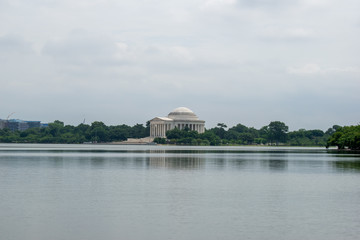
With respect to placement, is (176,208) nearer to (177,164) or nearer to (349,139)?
(177,164)

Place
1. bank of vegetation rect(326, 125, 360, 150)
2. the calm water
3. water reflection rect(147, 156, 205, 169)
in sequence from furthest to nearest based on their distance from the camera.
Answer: bank of vegetation rect(326, 125, 360, 150) < water reflection rect(147, 156, 205, 169) < the calm water

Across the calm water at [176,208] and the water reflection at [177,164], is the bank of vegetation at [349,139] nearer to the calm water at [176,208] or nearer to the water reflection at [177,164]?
the water reflection at [177,164]

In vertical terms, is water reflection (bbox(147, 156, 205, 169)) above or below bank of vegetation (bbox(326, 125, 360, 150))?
below

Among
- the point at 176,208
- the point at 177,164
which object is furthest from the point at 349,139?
the point at 176,208

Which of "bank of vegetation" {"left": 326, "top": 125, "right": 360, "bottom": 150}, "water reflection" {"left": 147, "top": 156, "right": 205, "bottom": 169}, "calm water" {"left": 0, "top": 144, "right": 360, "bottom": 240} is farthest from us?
"bank of vegetation" {"left": 326, "top": 125, "right": 360, "bottom": 150}

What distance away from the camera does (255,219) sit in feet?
77.1

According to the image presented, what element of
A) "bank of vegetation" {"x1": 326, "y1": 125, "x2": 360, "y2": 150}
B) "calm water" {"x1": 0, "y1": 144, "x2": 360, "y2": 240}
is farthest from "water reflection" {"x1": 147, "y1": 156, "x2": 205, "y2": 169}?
"bank of vegetation" {"x1": 326, "y1": 125, "x2": 360, "y2": 150}

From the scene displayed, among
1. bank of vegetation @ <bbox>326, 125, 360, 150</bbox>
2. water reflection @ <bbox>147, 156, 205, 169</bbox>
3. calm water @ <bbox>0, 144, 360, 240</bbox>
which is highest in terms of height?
bank of vegetation @ <bbox>326, 125, 360, 150</bbox>

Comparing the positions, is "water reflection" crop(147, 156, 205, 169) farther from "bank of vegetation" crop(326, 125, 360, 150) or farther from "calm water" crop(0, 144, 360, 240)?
"bank of vegetation" crop(326, 125, 360, 150)

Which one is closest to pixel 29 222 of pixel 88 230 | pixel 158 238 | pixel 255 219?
pixel 88 230

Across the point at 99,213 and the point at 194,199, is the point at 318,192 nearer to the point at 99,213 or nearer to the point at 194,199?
the point at 194,199

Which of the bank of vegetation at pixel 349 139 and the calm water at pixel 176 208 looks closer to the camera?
the calm water at pixel 176 208

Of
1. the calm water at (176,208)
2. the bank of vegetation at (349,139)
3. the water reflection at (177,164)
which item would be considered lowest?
the calm water at (176,208)

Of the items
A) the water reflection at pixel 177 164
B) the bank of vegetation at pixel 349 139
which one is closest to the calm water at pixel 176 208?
the water reflection at pixel 177 164
